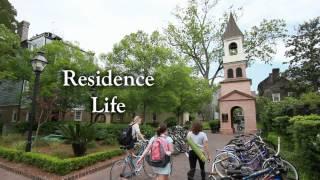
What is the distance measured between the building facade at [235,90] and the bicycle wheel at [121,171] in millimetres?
19084

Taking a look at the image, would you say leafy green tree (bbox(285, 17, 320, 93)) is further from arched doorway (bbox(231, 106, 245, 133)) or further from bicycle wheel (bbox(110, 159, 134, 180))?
bicycle wheel (bbox(110, 159, 134, 180))

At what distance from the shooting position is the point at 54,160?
28.1 feet

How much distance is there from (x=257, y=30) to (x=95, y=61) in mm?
24458

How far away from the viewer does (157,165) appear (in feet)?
17.7

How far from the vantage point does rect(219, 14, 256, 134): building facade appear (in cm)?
2469

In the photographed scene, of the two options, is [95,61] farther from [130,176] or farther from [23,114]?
[130,176]

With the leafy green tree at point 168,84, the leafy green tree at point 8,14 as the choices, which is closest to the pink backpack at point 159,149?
the leafy green tree at point 168,84

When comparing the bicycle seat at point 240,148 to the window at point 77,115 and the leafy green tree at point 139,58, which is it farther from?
the window at point 77,115

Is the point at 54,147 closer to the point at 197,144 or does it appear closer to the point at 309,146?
the point at 197,144

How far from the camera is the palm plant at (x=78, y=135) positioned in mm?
10617

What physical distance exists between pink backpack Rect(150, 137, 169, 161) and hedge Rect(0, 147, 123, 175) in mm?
4495

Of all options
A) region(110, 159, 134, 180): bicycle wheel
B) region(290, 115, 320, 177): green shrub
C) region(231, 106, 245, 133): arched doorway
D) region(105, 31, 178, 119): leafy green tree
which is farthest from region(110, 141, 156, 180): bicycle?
region(231, 106, 245, 133): arched doorway

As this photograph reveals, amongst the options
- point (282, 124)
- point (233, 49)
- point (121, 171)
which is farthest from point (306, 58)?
point (121, 171)

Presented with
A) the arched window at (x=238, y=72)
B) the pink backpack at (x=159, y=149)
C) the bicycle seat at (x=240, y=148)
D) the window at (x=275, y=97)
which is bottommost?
the bicycle seat at (x=240, y=148)
